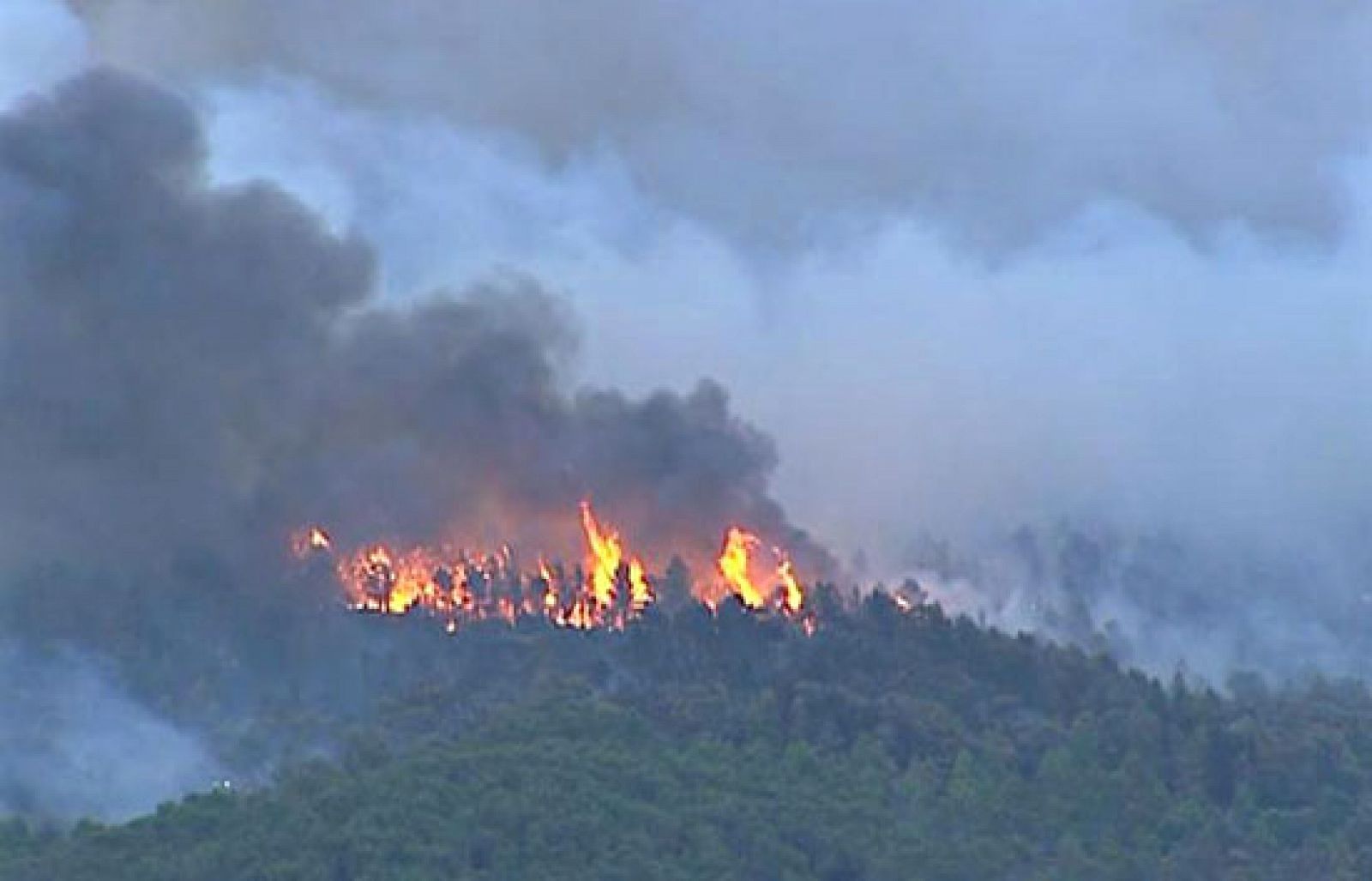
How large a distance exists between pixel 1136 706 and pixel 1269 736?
243cm

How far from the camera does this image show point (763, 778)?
12094cm

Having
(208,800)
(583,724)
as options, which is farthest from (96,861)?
(583,724)

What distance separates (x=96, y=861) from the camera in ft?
378

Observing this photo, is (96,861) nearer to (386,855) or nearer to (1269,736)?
(386,855)

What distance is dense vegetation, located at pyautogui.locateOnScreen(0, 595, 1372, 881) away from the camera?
11544 centimetres

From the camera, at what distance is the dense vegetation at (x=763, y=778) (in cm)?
11544

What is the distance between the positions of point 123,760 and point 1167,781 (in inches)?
713

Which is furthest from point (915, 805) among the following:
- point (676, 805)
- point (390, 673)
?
point (390, 673)

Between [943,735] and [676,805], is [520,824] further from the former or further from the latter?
[943,735]

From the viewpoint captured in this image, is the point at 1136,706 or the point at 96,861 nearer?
the point at 96,861

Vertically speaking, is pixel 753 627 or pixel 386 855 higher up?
pixel 753 627

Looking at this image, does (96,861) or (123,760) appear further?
(123,760)

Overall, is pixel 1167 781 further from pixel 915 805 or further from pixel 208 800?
pixel 208 800

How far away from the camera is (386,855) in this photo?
Answer: 114438mm
